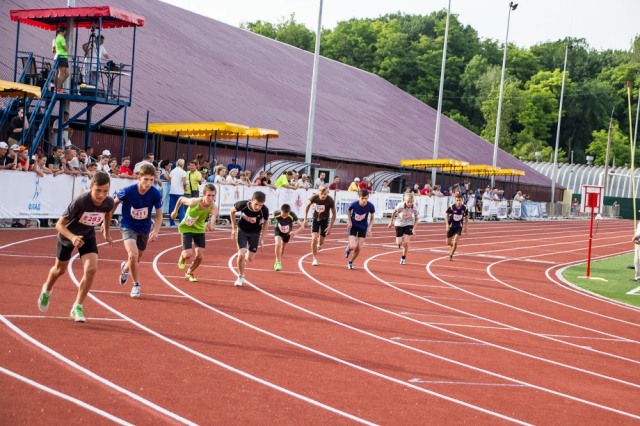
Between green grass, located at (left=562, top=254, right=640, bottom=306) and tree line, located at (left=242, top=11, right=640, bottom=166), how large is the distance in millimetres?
64657

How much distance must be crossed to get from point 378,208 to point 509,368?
2675 centimetres

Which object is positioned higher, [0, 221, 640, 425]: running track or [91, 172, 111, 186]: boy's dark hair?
[91, 172, 111, 186]: boy's dark hair

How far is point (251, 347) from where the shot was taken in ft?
32.2

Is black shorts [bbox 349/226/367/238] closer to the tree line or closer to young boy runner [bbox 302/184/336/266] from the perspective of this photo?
young boy runner [bbox 302/184/336/266]

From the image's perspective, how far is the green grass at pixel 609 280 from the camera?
1900 centimetres

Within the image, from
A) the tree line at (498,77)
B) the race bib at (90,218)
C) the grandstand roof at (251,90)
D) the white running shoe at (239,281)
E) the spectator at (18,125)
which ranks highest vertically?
the tree line at (498,77)

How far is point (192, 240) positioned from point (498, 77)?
90.7m

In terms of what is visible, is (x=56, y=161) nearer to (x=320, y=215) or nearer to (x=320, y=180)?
(x=320, y=215)

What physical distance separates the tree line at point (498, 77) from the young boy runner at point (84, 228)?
83.4 metres

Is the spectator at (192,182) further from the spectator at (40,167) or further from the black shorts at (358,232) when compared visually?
the black shorts at (358,232)

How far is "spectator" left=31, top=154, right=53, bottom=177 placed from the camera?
2016 centimetres

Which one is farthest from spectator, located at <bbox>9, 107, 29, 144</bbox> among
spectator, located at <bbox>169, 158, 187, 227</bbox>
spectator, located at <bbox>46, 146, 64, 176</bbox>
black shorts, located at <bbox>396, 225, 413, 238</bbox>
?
black shorts, located at <bbox>396, 225, 413, 238</bbox>

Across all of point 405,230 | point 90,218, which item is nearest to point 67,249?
point 90,218

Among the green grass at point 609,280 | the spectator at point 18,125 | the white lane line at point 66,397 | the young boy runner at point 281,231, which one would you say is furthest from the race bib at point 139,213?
the spectator at point 18,125
